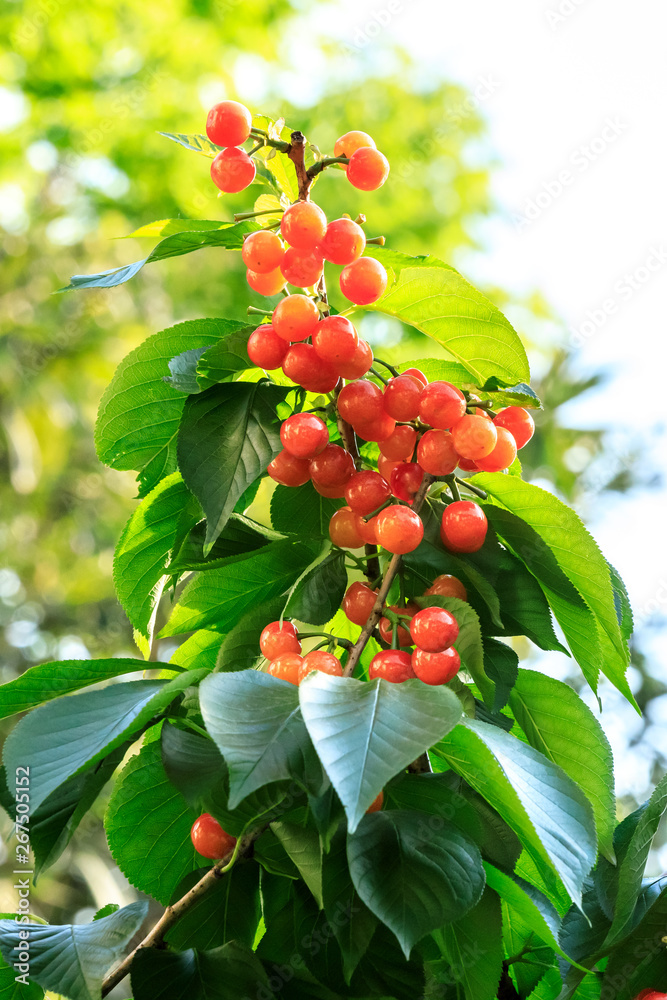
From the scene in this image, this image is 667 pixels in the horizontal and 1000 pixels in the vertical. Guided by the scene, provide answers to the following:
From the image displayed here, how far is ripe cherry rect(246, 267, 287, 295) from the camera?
1.39 feet

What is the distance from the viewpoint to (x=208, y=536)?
1.20 ft

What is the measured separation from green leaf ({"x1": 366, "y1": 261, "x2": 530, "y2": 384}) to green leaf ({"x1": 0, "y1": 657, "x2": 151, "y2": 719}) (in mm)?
226

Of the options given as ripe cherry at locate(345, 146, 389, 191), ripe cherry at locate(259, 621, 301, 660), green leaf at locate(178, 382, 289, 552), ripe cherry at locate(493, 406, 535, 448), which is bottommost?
ripe cherry at locate(259, 621, 301, 660)

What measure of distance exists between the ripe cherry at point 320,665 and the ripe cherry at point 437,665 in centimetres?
3

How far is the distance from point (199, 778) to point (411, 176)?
364 centimetres

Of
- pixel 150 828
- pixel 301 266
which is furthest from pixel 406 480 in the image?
pixel 150 828

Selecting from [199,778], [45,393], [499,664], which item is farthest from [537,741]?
[45,393]

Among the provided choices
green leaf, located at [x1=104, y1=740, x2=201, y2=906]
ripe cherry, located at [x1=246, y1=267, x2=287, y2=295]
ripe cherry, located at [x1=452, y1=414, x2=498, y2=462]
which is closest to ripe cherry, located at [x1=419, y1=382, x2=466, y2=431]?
ripe cherry, located at [x1=452, y1=414, x2=498, y2=462]

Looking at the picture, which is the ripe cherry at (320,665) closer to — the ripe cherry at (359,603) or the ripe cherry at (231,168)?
the ripe cherry at (359,603)

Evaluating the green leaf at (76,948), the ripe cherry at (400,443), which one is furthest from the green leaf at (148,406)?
the green leaf at (76,948)

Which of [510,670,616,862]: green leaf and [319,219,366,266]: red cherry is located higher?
[319,219,366,266]: red cherry

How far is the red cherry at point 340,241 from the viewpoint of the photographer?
41 centimetres

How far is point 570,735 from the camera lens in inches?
16.4

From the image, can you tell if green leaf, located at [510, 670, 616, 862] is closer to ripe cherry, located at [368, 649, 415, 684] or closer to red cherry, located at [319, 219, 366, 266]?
ripe cherry, located at [368, 649, 415, 684]
